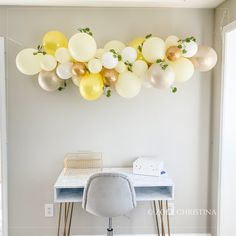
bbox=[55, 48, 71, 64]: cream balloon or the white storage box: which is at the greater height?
bbox=[55, 48, 71, 64]: cream balloon

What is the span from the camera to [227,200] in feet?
8.77

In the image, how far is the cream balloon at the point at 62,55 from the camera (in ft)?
Result: 7.66

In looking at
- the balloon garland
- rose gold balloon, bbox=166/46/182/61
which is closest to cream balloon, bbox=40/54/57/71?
the balloon garland

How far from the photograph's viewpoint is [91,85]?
229 cm

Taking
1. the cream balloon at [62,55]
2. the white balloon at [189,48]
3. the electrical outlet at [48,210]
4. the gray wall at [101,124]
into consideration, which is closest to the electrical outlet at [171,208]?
the gray wall at [101,124]

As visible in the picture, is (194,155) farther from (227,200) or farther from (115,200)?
(115,200)

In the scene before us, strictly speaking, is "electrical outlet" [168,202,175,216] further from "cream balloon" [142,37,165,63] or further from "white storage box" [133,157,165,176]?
"cream balloon" [142,37,165,63]

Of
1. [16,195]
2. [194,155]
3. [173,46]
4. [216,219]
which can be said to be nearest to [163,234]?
[216,219]

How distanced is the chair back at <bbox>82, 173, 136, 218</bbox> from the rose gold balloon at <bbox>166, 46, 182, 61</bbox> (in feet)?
3.24

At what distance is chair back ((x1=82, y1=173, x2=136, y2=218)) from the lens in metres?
2.17

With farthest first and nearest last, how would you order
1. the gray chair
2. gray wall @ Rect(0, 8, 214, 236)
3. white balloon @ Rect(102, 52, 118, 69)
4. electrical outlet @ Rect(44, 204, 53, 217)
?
electrical outlet @ Rect(44, 204, 53, 217) → gray wall @ Rect(0, 8, 214, 236) → white balloon @ Rect(102, 52, 118, 69) → the gray chair

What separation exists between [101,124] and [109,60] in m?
0.77

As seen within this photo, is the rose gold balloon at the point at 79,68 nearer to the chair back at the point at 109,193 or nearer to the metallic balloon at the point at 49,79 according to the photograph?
the metallic balloon at the point at 49,79

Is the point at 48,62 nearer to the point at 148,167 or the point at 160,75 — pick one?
the point at 160,75
